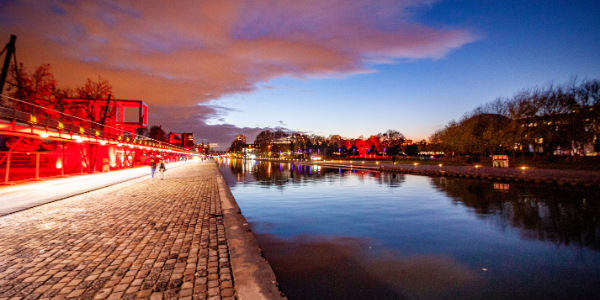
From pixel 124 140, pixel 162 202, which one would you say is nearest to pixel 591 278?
pixel 162 202

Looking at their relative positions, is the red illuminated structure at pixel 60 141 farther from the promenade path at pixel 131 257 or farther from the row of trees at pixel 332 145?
the row of trees at pixel 332 145

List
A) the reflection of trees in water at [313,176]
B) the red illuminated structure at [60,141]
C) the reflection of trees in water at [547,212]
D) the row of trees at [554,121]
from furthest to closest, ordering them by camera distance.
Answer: the row of trees at [554,121] < the reflection of trees in water at [313,176] < the red illuminated structure at [60,141] < the reflection of trees in water at [547,212]

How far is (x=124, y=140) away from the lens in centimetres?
2975

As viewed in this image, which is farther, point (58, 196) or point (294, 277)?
point (58, 196)

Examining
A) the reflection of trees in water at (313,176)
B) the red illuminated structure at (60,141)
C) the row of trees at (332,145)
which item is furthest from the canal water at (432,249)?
the row of trees at (332,145)

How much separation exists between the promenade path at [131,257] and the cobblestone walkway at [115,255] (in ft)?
0.04

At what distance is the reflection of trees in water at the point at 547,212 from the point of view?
312 inches

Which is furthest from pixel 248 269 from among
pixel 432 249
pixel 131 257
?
pixel 432 249

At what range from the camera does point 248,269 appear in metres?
4.84

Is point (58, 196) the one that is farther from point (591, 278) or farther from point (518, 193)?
point (518, 193)

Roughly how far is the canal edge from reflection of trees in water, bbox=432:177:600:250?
7.19m

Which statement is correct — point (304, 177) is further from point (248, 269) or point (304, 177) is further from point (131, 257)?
point (248, 269)

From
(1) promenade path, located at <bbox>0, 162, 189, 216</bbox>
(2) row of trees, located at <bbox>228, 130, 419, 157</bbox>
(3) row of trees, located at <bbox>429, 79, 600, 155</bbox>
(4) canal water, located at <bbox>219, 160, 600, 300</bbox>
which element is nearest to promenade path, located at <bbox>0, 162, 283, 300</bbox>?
(4) canal water, located at <bbox>219, 160, 600, 300</bbox>

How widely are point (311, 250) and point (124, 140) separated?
29355 millimetres
